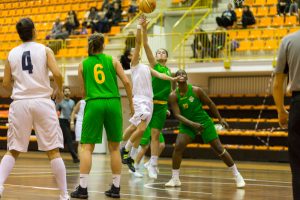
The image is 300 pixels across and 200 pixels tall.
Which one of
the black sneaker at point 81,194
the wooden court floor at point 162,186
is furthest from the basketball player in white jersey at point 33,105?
the wooden court floor at point 162,186

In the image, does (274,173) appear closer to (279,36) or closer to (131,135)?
(131,135)

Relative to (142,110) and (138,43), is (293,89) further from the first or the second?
(142,110)

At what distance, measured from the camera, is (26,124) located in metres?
6.80

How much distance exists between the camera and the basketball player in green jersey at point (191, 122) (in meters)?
9.74

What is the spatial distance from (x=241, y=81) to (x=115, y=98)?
12.6 metres

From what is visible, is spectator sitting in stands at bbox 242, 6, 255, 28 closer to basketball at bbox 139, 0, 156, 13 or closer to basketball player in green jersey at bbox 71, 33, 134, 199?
basketball at bbox 139, 0, 156, 13

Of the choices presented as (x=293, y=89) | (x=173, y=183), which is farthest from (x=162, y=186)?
(x=293, y=89)

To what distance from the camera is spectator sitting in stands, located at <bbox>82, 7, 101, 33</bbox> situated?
23172mm

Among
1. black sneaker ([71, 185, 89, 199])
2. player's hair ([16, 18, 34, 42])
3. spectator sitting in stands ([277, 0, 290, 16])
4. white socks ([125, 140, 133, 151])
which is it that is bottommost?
white socks ([125, 140, 133, 151])

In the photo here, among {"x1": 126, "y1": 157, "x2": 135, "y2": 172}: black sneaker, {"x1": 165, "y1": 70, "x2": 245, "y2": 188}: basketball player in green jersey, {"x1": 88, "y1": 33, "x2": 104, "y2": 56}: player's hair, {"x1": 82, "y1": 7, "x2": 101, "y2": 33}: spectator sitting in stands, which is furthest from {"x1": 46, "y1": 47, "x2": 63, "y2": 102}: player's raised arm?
{"x1": 82, "y1": 7, "x2": 101, "y2": 33}: spectator sitting in stands

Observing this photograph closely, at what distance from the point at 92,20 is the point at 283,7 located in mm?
7420

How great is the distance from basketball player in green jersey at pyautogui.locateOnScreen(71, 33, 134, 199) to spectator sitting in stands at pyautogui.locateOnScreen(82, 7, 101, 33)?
15286 millimetres

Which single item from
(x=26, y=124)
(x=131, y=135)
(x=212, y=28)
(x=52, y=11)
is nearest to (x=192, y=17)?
(x=212, y=28)

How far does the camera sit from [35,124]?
681 cm
